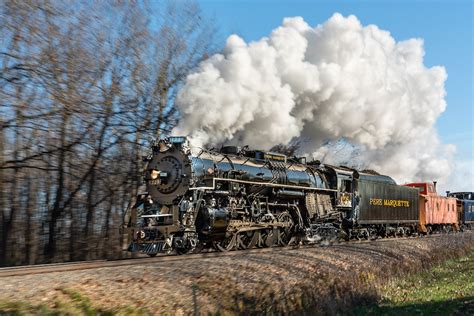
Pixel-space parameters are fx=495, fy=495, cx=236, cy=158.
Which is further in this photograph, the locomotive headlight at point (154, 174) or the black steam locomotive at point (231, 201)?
the locomotive headlight at point (154, 174)

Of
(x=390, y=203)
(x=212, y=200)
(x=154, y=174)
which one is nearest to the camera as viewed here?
(x=212, y=200)

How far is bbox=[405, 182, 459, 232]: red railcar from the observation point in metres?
29.0

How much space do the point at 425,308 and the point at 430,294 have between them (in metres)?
1.77

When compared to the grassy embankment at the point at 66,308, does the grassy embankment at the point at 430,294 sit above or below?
below

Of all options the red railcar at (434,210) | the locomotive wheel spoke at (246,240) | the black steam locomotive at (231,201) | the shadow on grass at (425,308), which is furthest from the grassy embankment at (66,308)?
the red railcar at (434,210)

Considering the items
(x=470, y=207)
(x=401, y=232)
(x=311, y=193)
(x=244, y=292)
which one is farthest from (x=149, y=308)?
(x=470, y=207)

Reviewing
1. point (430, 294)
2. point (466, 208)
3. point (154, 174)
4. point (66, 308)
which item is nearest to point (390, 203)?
point (430, 294)

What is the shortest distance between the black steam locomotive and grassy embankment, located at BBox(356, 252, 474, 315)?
4422 mm

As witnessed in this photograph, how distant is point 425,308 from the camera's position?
33.0ft

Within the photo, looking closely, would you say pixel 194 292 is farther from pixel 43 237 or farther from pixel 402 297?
pixel 43 237

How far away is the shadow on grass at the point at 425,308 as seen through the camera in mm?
9508

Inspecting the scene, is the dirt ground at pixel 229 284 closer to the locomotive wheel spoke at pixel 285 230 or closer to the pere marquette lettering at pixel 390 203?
the locomotive wheel spoke at pixel 285 230

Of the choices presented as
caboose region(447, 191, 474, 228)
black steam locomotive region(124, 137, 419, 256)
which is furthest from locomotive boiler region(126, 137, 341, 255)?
caboose region(447, 191, 474, 228)

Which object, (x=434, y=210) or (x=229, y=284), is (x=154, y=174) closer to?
(x=229, y=284)
